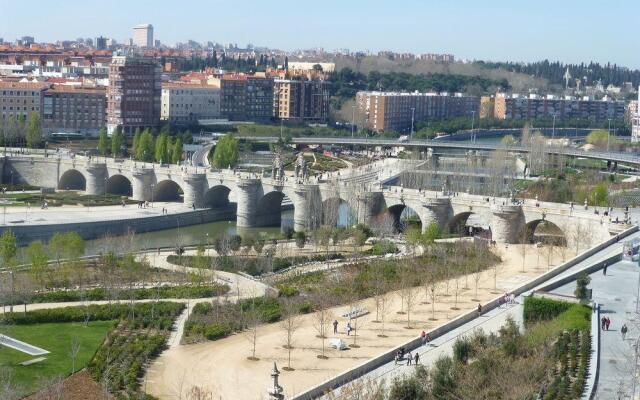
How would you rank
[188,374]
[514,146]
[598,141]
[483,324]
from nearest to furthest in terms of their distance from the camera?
[188,374] → [483,324] → [514,146] → [598,141]

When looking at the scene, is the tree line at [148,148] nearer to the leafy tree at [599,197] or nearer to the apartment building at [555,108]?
the leafy tree at [599,197]

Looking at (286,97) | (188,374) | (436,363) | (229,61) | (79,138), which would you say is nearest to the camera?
(436,363)

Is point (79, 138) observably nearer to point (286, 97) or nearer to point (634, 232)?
point (286, 97)

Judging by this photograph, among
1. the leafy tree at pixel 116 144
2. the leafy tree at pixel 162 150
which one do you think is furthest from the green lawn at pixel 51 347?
the leafy tree at pixel 116 144

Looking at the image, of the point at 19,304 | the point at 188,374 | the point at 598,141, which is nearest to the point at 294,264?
the point at 19,304

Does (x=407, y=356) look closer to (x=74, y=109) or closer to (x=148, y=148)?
(x=148, y=148)

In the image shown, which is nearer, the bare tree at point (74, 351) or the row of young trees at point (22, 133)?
the bare tree at point (74, 351)
